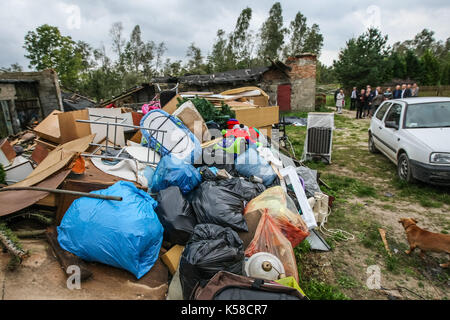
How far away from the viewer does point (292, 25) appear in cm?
3834

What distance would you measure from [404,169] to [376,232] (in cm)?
205

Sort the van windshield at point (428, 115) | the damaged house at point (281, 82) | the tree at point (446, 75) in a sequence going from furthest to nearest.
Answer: the tree at point (446, 75), the damaged house at point (281, 82), the van windshield at point (428, 115)

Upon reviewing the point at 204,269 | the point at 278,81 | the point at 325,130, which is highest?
the point at 278,81

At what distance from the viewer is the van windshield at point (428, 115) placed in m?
4.49

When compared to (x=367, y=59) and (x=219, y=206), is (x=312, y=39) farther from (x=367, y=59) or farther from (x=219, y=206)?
(x=219, y=206)

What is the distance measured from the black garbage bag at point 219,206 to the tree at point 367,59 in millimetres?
20588

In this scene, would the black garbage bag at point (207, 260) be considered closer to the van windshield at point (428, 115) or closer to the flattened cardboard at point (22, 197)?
the flattened cardboard at point (22, 197)

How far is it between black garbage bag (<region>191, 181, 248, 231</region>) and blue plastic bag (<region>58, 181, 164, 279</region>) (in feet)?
1.61

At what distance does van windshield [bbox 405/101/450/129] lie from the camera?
4.49 metres

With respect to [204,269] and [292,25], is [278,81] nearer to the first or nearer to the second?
[204,269]

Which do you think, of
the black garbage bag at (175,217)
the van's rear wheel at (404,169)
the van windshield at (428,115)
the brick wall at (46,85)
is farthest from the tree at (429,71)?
the black garbage bag at (175,217)

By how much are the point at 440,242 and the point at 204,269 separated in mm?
2392

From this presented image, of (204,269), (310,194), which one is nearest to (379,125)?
(310,194)

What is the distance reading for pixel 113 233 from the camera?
1969 mm
